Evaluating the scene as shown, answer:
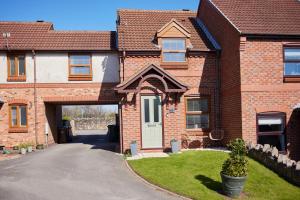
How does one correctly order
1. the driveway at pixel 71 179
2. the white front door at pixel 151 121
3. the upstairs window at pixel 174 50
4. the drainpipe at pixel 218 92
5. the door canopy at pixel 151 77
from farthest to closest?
the drainpipe at pixel 218 92 < the upstairs window at pixel 174 50 < the white front door at pixel 151 121 < the door canopy at pixel 151 77 < the driveway at pixel 71 179

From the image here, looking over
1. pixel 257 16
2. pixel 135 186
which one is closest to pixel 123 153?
pixel 135 186

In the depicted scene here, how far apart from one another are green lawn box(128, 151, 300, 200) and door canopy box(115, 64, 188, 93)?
3557 millimetres

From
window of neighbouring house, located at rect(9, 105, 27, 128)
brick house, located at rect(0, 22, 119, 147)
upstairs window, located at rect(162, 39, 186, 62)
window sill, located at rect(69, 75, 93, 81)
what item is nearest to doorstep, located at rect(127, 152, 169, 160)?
brick house, located at rect(0, 22, 119, 147)

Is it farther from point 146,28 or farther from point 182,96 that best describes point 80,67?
point 182,96

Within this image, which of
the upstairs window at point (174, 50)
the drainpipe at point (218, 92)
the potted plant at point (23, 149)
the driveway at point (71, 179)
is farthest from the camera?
the drainpipe at point (218, 92)

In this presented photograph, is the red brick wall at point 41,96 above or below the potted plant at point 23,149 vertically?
above

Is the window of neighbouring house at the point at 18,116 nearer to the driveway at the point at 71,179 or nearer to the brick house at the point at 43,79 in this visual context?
the brick house at the point at 43,79

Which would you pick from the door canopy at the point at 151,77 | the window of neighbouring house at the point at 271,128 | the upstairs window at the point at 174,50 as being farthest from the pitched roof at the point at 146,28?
the window of neighbouring house at the point at 271,128

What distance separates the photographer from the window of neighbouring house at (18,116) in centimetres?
1839

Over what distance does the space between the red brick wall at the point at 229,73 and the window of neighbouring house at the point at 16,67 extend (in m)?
12.1

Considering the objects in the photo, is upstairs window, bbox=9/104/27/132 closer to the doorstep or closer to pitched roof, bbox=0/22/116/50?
pitched roof, bbox=0/22/116/50

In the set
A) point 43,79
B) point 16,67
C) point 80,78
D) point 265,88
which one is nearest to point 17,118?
point 43,79

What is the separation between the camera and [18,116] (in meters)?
18.4

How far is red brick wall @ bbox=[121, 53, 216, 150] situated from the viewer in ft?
50.2
